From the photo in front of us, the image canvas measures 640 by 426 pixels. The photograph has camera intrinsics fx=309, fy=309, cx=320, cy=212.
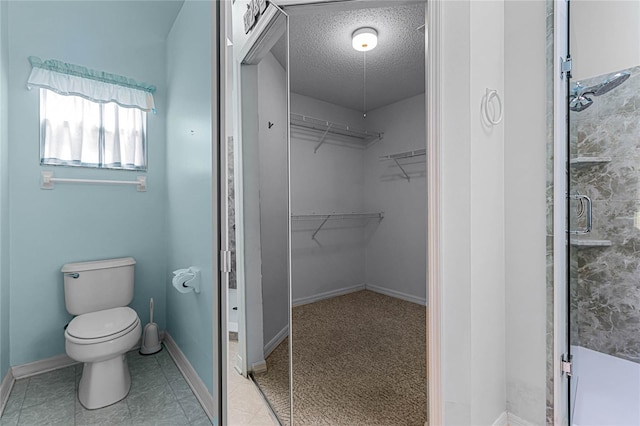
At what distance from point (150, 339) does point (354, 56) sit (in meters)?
2.80

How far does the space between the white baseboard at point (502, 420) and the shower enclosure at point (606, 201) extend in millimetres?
444

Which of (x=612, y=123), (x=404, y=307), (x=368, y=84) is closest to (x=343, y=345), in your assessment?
(x=404, y=307)

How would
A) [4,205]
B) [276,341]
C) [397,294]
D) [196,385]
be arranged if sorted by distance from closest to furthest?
[4,205], [196,385], [276,341], [397,294]

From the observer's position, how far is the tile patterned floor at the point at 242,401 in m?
1.05

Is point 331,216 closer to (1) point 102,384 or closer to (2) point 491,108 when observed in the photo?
(2) point 491,108

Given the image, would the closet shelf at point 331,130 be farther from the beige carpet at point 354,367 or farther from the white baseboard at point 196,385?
the white baseboard at point 196,385

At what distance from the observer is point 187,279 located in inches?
42.3

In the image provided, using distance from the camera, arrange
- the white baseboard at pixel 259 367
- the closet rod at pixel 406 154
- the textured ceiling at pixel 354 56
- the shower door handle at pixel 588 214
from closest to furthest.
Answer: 1. the white baseboard at pixel 259 367
2. the shower door handle at pixel 588 214
3. the textured ceiling at pixel 354 56
4. the closet rod at pixel 406 154

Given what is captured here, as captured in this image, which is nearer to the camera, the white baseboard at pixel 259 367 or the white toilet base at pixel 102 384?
the white toilet base at pixel 102 384

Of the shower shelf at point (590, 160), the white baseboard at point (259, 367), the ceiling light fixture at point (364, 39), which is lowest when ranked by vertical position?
the white baseboard at point (259, 367)

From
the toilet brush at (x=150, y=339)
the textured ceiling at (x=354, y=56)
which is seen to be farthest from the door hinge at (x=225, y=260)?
the textured ceiling at (x=354, y=56)

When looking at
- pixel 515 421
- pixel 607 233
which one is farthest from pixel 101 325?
pixel 607 233

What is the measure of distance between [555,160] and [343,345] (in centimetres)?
202

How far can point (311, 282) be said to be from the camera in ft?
12.6
